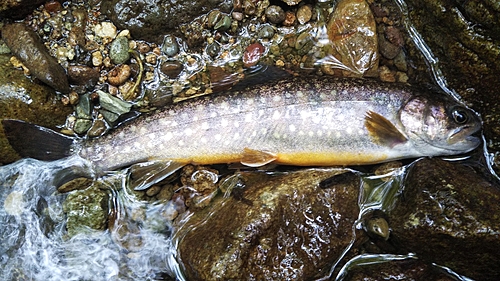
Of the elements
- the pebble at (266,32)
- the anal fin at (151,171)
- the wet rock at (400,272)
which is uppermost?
the pebble at (266,32)

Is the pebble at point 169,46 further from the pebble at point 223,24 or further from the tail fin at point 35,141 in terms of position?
the tail fin at point 35,141

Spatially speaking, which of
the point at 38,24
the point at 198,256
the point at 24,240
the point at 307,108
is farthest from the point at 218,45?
the point at 24,240

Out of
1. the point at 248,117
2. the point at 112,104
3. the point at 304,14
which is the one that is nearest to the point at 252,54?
the point at 304,14

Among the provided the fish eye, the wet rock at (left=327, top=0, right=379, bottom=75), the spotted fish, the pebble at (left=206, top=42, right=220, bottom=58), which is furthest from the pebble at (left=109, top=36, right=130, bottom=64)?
the fish eye

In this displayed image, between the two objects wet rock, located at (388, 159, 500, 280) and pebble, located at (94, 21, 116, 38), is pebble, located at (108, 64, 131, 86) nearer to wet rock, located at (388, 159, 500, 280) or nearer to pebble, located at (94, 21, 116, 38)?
pebble, located at (94, 21, 116, 38)

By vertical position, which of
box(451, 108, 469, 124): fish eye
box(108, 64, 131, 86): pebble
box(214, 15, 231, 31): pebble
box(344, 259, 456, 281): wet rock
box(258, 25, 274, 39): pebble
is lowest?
box(344, 259, 456, 281): wet rock

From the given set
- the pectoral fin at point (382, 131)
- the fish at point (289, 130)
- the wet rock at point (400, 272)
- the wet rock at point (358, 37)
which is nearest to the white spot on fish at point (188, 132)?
the fish at point (289, 130)

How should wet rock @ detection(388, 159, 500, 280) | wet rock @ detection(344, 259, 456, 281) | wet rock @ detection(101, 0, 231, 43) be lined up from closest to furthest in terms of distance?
wet rock @ detection(388, 159, 500, 280), wet rock @ detection(344, 259, 456, 281), wet rock @ detection(101, 0, 231, 43)
